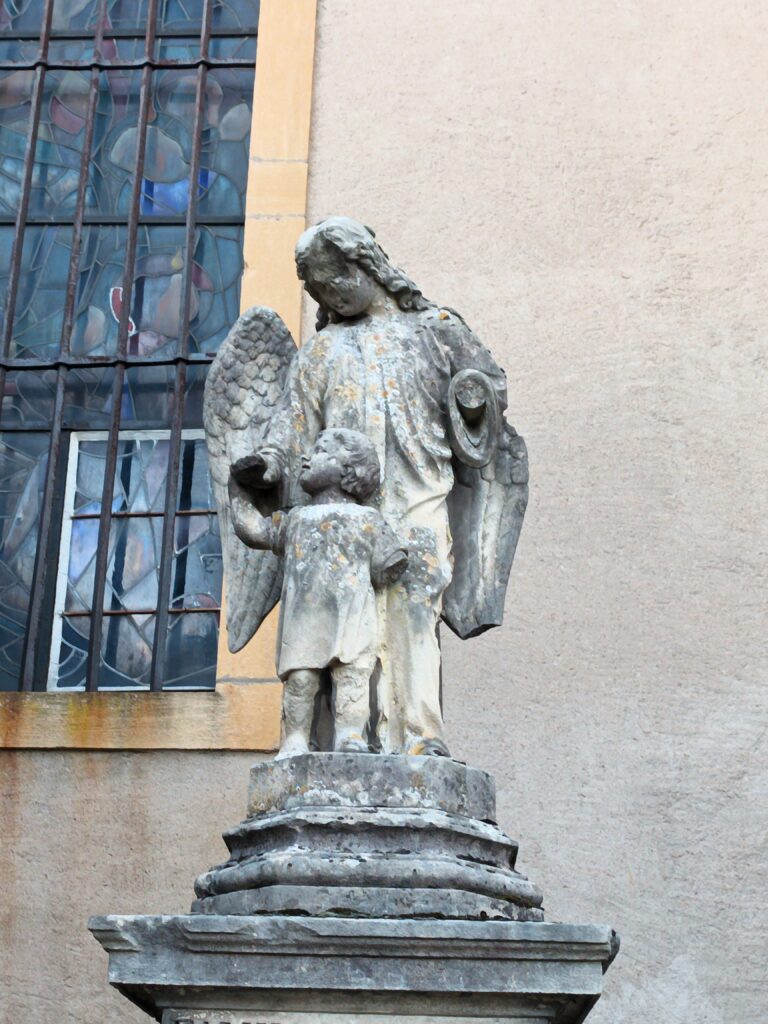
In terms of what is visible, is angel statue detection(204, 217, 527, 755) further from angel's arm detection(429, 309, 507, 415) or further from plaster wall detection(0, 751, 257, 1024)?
plaster wall detection(0, 751, 257, 1024)

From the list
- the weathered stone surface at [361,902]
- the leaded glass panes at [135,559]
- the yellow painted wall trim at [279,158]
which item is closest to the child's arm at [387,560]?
the weathered stone surface at [361,902]

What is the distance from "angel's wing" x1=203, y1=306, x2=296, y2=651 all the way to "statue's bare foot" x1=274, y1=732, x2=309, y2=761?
0.63 metres

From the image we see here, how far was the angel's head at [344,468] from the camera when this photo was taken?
5.22 m

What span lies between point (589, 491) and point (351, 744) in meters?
3.02

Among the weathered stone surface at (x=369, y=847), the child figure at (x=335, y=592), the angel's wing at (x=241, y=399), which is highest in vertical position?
the angel's wing at (x=241, y=399)

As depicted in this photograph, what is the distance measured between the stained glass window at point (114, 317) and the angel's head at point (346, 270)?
2662 mm

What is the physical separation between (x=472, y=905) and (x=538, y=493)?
3.30 m

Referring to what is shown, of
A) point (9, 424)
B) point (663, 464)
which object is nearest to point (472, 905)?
point (663, 464)

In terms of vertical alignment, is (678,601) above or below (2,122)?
below

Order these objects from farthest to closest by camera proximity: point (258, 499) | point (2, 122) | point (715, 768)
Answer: point (2, 122), point (715, 768), point (258, 499)

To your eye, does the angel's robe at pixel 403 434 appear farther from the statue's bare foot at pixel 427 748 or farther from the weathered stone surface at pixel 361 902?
the weathered stone surface at pixel 361 902

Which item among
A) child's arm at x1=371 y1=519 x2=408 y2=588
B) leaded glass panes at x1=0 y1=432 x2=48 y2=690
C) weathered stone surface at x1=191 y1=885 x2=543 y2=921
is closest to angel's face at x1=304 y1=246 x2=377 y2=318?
child's arm at x1=371 y1=519 x2=408 y2=588

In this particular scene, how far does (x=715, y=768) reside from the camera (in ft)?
24.1

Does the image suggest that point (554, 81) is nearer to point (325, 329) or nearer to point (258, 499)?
point (325, 329)
